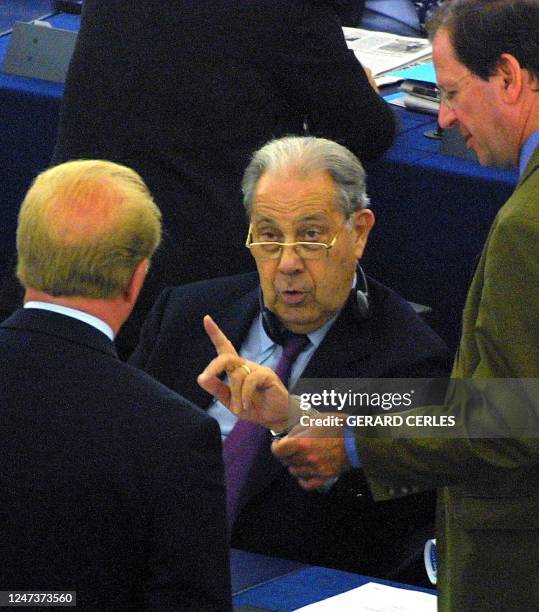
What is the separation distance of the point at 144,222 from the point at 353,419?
0.59 m

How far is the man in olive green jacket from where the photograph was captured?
211 centimetres

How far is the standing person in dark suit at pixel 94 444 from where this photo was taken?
1927mm

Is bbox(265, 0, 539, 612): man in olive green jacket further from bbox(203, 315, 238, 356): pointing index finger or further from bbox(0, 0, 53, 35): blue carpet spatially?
bbox(0, 0, 53, 35): blue carpet

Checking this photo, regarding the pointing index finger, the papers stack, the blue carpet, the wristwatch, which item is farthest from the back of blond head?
the blue carpet

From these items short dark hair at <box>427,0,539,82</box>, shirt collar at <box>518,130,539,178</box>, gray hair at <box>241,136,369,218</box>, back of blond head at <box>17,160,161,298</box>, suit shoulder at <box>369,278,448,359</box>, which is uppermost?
short dark hair at <box>427,0,539,82</box>

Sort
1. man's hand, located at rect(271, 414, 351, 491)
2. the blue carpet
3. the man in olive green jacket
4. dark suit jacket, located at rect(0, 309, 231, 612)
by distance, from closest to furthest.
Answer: dark suit jacket, located at rect(0, 309, 231, 612), the man in olive green jacket, man's hand, located at rect(271, 414, 351, 491), the blue carpet

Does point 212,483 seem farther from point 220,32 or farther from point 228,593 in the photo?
point 220,32

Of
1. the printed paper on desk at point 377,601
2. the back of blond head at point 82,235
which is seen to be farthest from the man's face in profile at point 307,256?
the back of blond head at point 82,235

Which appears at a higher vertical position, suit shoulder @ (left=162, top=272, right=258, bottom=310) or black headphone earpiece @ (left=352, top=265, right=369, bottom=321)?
black headphone earpiece @ (left=352, top=265, right=369, bottom=321)

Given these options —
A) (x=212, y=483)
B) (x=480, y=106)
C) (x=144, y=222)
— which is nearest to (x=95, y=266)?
(x=144, y=222)

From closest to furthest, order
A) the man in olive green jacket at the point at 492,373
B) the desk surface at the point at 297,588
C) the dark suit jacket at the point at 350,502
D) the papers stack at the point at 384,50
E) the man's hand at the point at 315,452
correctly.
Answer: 1. the man in olive green jacket at the point at 492,373
2. the man's hand at the point at 315,452
3. the desk surface at the point at 297,588
4. the dark suit jacket at the point at 350,502
5. the papers stack at the point at 384,50

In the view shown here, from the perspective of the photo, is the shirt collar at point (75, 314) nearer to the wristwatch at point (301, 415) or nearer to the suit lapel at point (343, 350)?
the wristwatch at point (301, 415)

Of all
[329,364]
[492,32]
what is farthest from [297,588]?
[492,32]

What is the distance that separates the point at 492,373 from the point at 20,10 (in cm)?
403
